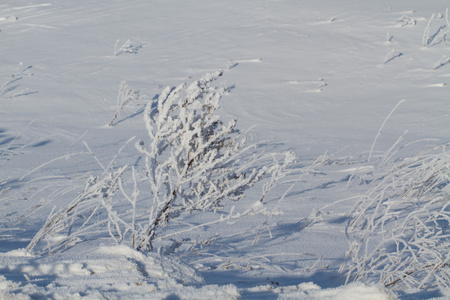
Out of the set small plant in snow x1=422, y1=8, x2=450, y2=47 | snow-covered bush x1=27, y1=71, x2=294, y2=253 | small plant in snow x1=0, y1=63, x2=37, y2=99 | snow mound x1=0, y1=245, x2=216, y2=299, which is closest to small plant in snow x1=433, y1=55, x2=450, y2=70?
small plant in snow x1=422, y1=8, x2=450, y2=47

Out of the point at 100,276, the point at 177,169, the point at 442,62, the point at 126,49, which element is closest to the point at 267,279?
the point at 177,169

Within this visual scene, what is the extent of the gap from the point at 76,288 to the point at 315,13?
9706 mm

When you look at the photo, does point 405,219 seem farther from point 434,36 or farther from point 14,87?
point 434,36

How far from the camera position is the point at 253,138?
446 cm

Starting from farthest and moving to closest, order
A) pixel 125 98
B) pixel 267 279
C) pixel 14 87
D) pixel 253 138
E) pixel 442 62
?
pixel 442 62
pixel 14 87
pixel 125 98
pixel 253 138
pixel 267 279

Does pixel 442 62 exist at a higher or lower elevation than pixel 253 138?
higher

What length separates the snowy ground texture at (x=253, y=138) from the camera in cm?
146

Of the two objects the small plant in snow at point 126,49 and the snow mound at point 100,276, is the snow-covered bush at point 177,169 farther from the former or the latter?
the small plant in snow at point 126,49

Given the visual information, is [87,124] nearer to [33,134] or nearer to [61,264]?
[33,134]

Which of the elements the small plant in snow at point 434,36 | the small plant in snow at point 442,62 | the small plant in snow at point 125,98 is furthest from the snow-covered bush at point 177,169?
the small plant in snow at point 434,36

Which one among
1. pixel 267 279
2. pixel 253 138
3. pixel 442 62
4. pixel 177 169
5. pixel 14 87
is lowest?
pixel 253 138

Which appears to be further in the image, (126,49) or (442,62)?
(442,62)

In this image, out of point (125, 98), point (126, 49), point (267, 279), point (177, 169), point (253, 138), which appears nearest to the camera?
point (267, 279)

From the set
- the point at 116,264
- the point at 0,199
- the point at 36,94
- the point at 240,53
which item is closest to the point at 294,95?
the point at 240,53
